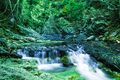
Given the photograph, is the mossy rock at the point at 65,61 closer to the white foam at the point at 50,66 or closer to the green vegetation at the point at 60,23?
the green vegetation at the point at 60,23

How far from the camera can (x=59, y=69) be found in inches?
335

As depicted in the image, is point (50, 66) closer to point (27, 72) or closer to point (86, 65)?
point (86, 65)

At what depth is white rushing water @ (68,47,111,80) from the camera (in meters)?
8.07

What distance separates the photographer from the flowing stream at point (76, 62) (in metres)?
8.24

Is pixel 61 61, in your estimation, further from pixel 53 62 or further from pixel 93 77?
pixel 93 77

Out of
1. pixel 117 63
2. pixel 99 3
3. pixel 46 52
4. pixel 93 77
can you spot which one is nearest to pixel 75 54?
pixel 46 52

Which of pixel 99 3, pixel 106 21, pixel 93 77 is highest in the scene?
pixel 99 3

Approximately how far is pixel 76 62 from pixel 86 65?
401mm

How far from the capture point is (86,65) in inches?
372

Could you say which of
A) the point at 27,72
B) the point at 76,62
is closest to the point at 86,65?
the point at 76,62

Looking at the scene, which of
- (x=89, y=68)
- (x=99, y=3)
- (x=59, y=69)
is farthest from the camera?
(x=99, y=3)

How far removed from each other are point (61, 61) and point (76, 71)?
1.35m

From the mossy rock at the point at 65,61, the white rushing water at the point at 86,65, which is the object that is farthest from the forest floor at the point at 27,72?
the mossy rock at the point at 65,61

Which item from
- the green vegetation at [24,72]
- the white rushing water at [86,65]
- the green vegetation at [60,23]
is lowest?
the white rushing water at [86,65]
